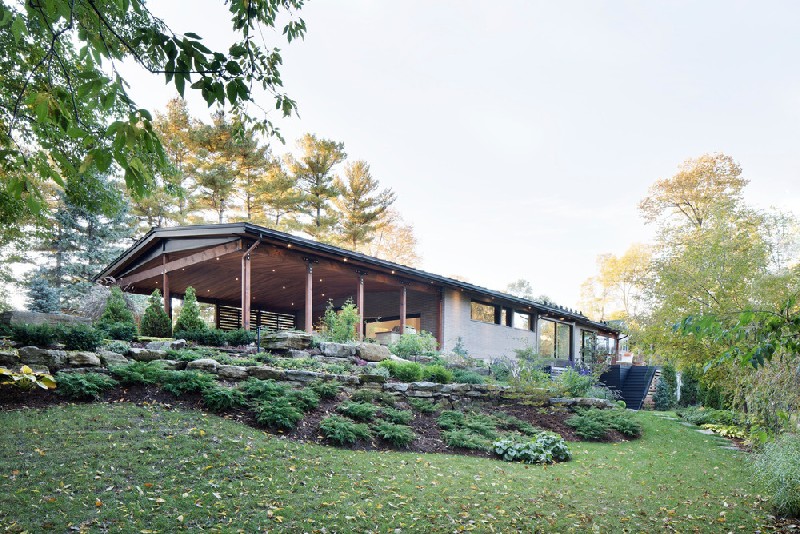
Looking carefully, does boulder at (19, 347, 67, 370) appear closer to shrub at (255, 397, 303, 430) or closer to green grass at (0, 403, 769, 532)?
green grass at (0, 403, 769, 532)

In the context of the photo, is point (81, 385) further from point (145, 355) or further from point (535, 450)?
point (535, 450)

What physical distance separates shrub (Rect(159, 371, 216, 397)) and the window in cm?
1275

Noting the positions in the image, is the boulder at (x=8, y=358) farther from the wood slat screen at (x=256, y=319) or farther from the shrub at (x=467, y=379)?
the wood slat screen at (x=256, y=319)

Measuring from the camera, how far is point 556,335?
23172 millimetres

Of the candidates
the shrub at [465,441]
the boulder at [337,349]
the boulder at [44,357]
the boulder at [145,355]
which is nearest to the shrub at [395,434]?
the shrub at [465,441]

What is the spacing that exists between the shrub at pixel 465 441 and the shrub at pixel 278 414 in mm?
2312

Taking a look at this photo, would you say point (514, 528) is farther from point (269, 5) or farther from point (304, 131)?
point (304, 131)

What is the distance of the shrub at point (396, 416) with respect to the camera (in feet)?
25.7

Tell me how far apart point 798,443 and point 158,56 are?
7.50 m

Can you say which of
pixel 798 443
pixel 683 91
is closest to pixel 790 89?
pixel 683 91

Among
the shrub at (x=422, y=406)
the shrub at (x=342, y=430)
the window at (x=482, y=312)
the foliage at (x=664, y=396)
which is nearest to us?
the shrub at (x=342, y=430)

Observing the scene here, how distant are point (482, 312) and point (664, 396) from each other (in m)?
7.25

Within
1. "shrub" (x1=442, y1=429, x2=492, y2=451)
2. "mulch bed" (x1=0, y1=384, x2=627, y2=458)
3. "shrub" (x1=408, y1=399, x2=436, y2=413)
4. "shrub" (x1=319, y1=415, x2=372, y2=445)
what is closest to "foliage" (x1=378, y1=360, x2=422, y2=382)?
"shrub" (x1=408, y1=399, x2=436, y2=413)

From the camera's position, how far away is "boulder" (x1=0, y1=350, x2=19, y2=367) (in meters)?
6.46
